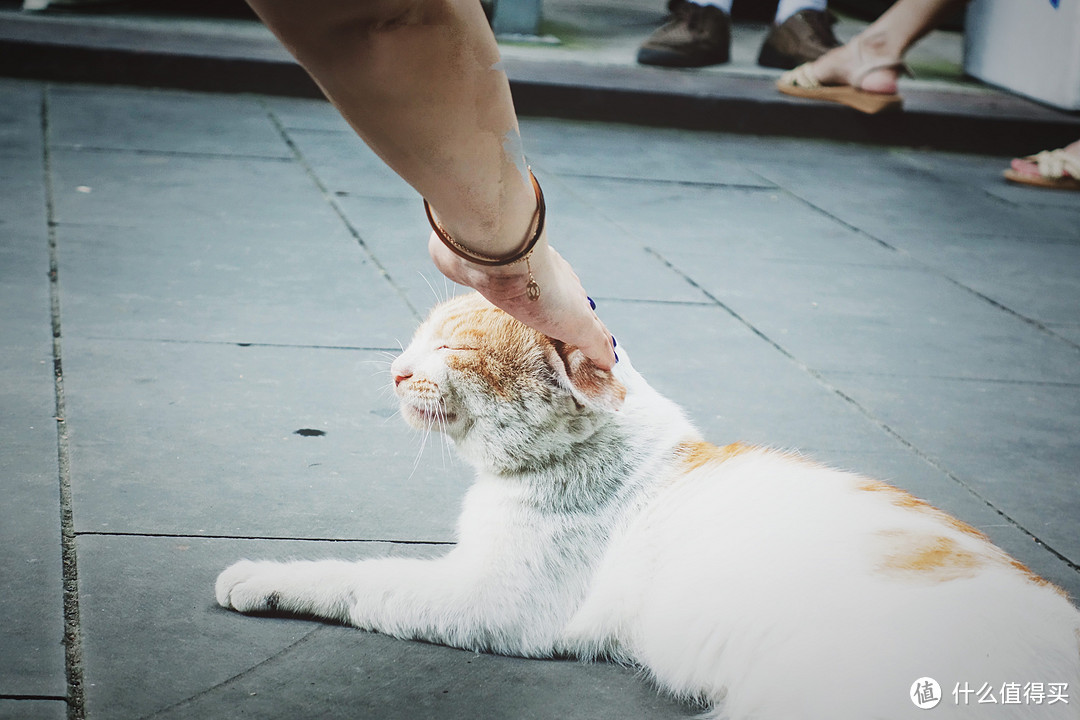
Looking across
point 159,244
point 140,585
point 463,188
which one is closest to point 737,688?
point 463,188

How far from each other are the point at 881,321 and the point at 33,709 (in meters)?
3.52

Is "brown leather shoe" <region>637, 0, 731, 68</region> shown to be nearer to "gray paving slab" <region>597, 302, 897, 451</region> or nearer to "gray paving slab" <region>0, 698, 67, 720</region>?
"gray paving slab" <region>597, 302, 897, 451</region>

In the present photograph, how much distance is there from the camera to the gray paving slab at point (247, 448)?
259 centimetres

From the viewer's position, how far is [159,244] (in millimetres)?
4449

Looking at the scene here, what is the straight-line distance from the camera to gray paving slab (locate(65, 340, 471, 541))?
102 inches

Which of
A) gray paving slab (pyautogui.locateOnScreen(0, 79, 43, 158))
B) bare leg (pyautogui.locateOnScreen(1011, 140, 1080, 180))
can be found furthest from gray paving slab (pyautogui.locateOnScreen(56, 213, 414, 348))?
bare leg (pyautogui.locateOnScreen(1011, 140, 1080, 180))

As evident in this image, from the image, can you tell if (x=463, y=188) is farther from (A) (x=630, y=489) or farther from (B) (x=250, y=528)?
(B) (x=250, y=528)

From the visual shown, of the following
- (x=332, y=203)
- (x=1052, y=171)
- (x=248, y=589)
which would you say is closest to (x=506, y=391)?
(x=248, y=589)

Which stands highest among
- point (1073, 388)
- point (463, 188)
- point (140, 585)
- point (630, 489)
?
point (463, 188)

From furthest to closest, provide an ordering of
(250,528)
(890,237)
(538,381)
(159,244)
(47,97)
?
(47,97), (890,237), (159,244), (250,528), (538,381)

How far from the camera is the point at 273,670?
2.07 m

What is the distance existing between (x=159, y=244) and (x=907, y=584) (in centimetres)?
342

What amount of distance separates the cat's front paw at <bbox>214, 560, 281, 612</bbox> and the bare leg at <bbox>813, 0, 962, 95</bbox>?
6.52 m

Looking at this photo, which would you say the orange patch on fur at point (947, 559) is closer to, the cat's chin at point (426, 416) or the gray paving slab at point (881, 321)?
the cat's chin at point (426, 416)
